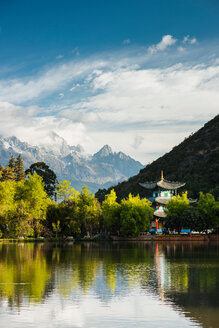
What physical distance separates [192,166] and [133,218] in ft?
212

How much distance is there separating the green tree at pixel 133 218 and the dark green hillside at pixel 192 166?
35614 mm

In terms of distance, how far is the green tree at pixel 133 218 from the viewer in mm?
79000

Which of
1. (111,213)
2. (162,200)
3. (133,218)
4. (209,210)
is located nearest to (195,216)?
(209,210)

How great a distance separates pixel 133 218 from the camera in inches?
3105

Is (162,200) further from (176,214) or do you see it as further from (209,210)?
(209,210)

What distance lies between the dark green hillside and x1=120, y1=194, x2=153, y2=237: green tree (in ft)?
117

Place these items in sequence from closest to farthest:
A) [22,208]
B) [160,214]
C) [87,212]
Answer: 1. [22,208]
2. [87,212]
3. [160,214]

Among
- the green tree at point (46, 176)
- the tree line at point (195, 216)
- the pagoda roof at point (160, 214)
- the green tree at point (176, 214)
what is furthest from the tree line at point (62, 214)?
the green tree at point (46, 176)

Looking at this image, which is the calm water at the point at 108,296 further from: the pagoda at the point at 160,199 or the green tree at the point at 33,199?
the pagoda at the point at 160,199

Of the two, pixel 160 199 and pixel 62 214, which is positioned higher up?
pixel 160 199

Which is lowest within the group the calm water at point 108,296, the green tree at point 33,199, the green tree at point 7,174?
the calm water at point 108,296

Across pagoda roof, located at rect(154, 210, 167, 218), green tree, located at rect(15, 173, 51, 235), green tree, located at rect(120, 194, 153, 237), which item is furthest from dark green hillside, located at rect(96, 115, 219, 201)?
green tree, located at rect(15, 173, 51, 235)

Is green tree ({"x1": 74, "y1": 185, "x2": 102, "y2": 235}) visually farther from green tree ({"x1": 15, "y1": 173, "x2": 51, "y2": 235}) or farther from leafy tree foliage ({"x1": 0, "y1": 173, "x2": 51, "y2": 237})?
green tree ({"x1": 15, "y1": 173, "x2": 51, "y2": 235})

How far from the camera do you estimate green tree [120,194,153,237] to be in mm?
79000
